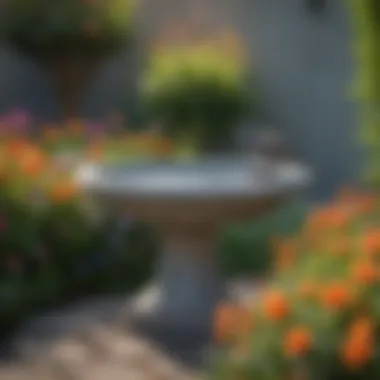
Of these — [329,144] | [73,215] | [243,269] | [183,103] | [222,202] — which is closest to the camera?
[222,202]

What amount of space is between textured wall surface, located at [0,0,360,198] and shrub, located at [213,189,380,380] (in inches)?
263

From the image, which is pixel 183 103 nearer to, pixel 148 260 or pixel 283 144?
pixel 283 144

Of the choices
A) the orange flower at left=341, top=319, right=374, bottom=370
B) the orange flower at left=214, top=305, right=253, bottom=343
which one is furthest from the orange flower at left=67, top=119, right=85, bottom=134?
the orange flower at left=341, top=319, right=374, bottom=370

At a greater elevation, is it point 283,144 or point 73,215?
point 283,144

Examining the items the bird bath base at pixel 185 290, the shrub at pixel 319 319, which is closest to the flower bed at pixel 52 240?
the bird bath base at pixel 185 290

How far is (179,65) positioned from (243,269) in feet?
9.86

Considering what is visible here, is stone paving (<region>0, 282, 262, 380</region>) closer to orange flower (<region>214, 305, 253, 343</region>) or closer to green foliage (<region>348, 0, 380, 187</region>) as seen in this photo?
orange flower (<region>214, 305, 253, 343</region>)

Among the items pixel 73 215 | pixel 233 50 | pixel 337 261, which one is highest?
pixel 233 50

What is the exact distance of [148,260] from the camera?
782 centimetres

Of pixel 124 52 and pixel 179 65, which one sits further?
pixel 124 52

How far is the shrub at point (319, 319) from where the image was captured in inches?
151

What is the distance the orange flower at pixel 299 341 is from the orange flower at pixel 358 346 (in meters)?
0.12

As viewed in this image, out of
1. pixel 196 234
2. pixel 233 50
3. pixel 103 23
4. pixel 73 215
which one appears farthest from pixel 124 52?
pixel 196 234

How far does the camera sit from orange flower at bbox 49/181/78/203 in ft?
23.0
